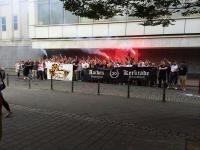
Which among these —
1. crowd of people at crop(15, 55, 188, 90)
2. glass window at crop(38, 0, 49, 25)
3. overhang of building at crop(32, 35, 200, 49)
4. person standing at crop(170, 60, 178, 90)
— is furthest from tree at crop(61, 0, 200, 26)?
glass window at crop(38, 0, 49, 25)

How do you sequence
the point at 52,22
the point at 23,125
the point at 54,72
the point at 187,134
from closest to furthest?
the point at 187,134
the point at 23,125
the point at 54,72
the point at 52,22

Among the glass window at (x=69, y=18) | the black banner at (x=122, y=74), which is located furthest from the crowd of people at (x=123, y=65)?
the glass window at (x=69, y=18)

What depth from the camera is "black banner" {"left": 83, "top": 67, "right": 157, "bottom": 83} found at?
64.3 ft

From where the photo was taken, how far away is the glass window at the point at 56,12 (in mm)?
30419

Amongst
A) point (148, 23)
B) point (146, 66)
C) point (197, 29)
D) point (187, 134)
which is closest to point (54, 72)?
point (146, 66)

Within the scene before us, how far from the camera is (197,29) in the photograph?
24.5 metres

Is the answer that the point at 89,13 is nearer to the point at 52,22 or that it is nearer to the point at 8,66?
the point at 52,22

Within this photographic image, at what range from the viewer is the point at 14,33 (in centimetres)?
3547

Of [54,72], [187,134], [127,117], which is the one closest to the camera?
[187,134]

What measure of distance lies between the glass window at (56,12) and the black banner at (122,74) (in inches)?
406

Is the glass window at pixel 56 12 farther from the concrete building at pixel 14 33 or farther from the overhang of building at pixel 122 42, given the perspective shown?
the concrete building at pixel 14 33

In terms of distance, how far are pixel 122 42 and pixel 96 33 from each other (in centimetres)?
258

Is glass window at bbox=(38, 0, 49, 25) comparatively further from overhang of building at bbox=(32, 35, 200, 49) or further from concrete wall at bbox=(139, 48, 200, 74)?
concrete wall at bbox=(139, 48, 200, 74)

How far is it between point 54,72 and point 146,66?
6599 millimetres
